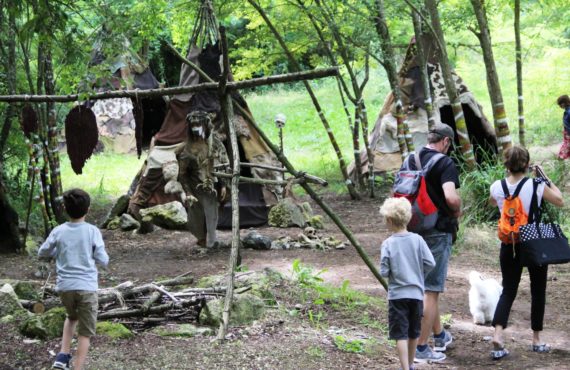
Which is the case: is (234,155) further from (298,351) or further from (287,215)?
(287,215)

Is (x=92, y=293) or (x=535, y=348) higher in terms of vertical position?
(x=92, y=293)

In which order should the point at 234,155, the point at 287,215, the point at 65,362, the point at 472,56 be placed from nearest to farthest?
the point at 65,362 < the point at 234,155 < the point at 287,215 < the point at 472,56

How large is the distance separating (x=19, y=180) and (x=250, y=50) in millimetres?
5481

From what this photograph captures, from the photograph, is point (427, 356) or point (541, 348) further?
point (541, 348)

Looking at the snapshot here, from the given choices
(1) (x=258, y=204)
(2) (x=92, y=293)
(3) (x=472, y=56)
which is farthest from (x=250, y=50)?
(3) (x=472, y=56)

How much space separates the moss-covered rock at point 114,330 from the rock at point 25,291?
128 centimetres

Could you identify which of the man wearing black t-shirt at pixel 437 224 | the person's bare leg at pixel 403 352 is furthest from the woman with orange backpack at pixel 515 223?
the person's bare leg at pixel 403 352

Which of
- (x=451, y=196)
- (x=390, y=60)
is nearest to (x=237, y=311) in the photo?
(x=451, y=196)

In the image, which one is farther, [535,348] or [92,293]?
[535,348]

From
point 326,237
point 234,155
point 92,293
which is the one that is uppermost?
point 234,155

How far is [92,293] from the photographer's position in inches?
203

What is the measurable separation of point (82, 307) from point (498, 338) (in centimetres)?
319

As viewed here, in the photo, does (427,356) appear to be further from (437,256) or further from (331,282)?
(331,282)

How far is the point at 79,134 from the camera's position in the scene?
5.72 meters
